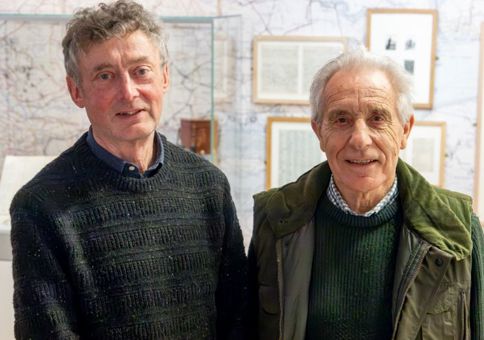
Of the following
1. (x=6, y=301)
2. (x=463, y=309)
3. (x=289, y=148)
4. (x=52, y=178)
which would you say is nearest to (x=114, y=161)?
(x=52, y=178)

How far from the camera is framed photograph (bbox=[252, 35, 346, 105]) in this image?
284cm

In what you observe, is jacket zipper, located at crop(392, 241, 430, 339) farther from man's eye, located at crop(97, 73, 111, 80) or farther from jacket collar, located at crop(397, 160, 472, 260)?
man's eye, located at crop(97, 73, 111, 80)

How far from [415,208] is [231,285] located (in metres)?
0.58

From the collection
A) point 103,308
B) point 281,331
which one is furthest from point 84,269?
point 281,331

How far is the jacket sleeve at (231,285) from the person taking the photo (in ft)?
5.32

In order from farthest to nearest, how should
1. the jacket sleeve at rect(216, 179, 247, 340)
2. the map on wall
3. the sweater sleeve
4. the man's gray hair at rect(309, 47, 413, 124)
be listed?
the map on wall < the jacket sleeve at rect(216, 179, 247, 340) < the man's gray hair at rect(309, 47, 413, 124) < the sweater sleeve

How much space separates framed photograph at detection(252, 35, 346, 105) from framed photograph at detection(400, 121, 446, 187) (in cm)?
59

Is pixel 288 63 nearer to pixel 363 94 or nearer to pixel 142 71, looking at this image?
pixel 363 94

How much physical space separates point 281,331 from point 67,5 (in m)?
2.13

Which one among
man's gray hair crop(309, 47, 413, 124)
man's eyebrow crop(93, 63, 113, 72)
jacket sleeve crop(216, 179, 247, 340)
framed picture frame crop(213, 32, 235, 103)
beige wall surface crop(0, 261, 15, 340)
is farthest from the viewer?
framed picture frame crop(213, 32, 235, 103)

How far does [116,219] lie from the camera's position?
1395 mm

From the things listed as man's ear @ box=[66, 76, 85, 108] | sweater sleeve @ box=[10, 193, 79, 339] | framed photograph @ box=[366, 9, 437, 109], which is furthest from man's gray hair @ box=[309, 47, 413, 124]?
framed photograph @ box=[366, 9, 437, 109]

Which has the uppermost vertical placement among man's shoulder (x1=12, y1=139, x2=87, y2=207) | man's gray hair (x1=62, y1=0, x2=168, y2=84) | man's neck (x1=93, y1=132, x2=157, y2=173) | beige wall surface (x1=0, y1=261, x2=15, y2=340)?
man's gray hair (x1=62, y1=0, x2=168, y2=84)

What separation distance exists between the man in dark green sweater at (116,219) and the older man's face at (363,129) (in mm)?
397
